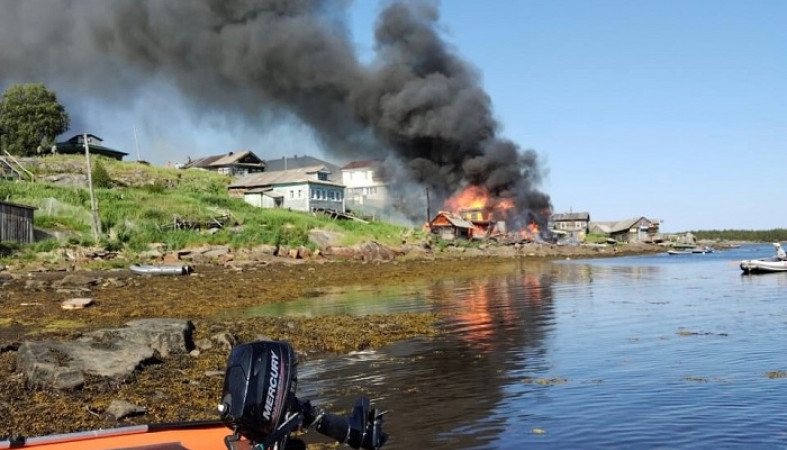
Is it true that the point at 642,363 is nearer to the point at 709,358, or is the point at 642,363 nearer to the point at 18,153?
the point at 709,358

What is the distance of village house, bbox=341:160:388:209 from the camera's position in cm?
11075

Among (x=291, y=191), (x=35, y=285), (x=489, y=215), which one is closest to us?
(x=35, y=285)

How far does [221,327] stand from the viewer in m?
19.9

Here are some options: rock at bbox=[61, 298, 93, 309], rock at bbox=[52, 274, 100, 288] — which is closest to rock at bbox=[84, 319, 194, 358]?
rock at bbox=[61, 298, 93, 309]

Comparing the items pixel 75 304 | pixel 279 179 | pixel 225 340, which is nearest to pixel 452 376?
pixel 225 340

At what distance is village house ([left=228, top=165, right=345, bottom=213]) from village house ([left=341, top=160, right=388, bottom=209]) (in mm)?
19004

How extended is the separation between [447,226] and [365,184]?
77.0 feet

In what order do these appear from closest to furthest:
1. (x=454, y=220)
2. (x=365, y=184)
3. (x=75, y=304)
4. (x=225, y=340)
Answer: (x=225, y=340), (x=75, y=304), (x=454, y=220), (x=365, y=184)

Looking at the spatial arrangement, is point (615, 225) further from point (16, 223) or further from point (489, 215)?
point (16, 223)

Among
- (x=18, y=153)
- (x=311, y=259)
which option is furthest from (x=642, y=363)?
(x=18, y=153)

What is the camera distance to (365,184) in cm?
11512

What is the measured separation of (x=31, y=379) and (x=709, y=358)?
15.1m

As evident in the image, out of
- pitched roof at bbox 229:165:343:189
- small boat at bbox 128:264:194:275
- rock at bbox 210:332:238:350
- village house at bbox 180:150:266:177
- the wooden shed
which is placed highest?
village house at bbox 180:150:266:177

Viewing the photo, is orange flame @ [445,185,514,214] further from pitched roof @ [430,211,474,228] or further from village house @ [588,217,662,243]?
village house @ [588,217,662,243]
